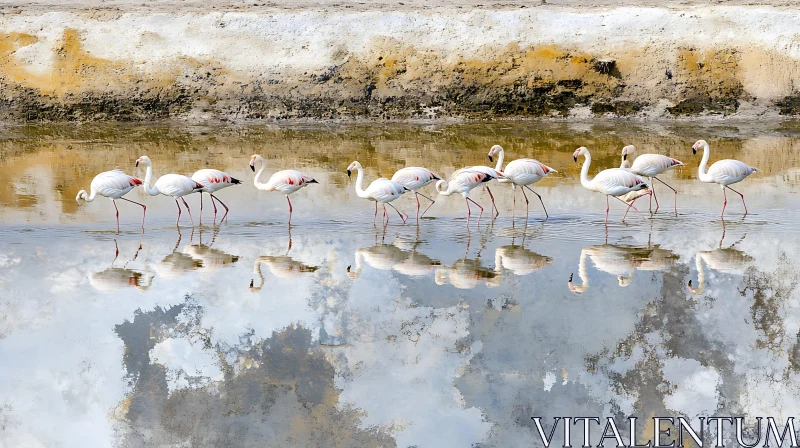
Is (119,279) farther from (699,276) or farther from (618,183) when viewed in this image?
(618,183)


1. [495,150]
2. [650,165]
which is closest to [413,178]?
[495,150]

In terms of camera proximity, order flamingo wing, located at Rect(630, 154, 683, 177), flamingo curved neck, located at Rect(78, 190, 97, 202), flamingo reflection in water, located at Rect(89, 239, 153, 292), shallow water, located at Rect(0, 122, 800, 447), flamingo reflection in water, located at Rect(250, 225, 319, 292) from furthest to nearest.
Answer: flamingo wing, located at Rect(630, 154, 683, 177) → flamingo curved neck, located at Rect(78, 190, 97, 202) → flamingo reflection in water, located at Rect(250, 225, 319, 292) → flamingo reflection in water, located at Rect(89, 239, 153, 292) → shallow water, located at Rect(0, 122, 800, 447)

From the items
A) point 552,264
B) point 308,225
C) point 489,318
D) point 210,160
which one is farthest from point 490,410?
point 210,160

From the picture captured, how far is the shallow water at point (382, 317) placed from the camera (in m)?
7.66

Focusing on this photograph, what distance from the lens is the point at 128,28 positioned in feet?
84.0

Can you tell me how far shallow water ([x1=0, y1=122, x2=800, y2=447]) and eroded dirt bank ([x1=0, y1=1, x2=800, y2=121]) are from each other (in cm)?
820

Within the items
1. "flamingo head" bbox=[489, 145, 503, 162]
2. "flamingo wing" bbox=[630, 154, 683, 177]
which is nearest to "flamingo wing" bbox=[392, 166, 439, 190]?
"flamingo head" bbox=[489, 145, 503, 162]

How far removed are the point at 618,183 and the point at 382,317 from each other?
498 centimetres

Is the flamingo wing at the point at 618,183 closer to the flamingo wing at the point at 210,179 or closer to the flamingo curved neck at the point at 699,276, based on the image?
the flamingo curved neck at the point at 699,276

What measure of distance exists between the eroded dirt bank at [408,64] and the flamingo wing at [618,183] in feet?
34.7

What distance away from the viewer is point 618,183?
1333 centimetres

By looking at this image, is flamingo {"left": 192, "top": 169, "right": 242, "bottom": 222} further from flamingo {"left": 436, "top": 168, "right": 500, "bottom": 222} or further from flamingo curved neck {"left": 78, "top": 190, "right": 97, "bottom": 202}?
flamingo {"left": 436, "top": 168, "right": 500, "bottom": 222}

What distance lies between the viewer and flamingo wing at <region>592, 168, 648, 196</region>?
525 inches

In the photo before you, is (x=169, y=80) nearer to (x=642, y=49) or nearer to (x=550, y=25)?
(x=550, y=25)
